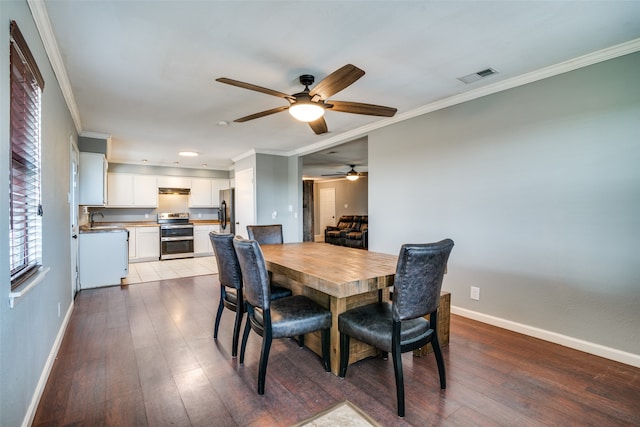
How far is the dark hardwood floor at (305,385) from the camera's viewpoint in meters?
1.71

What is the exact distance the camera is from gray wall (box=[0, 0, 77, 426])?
4.28 ft

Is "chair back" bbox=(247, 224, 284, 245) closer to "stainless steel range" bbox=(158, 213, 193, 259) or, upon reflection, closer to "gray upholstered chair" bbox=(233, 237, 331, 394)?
"gray upholstered chair" bbox=(233, 237, 331, 394)

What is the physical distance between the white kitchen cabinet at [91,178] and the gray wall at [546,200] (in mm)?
4661

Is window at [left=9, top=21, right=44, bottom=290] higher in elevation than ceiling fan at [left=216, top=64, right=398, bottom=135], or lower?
lower

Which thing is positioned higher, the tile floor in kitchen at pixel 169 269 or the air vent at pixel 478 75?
the air vent at pixel 478 75

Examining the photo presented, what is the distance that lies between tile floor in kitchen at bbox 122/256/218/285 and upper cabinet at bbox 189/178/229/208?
1.60m

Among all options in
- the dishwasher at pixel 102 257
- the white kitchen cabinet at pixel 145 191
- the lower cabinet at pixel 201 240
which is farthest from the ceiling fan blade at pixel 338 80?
the white kitchen cabinet at pixel 145 191

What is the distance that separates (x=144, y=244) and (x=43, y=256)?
205 inches

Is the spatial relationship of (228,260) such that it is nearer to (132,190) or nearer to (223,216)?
(223,216)

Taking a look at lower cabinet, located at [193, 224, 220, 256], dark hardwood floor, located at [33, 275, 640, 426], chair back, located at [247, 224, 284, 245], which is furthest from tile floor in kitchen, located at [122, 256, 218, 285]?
dark hardwood floor, located at [33, 275, 640, 426]

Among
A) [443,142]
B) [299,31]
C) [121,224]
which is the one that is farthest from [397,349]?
[121,224]

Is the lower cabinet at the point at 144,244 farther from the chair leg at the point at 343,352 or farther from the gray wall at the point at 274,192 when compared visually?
the chair leg at the point at 343,352

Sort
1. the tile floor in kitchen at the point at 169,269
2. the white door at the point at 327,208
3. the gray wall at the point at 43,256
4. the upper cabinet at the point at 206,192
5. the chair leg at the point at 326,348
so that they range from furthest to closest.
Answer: the white door at the point at 327,208
the upper cabinet at the point at 206,192
the tile floor in kitchen at the point at 169,269
the chair leg at the point at 326,348
the gray wall at the point at 43,256

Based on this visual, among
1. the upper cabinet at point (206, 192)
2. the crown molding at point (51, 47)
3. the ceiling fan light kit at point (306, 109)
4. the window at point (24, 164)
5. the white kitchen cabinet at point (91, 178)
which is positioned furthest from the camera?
the upper cabinet at point (206, 192)
